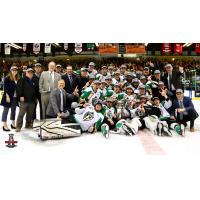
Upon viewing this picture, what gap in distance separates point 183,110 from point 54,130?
106 inches

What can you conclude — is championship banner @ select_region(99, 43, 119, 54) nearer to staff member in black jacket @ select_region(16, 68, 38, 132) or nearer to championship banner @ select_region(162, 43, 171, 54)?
championship banner @ select_region(162, 43, 171, 54)

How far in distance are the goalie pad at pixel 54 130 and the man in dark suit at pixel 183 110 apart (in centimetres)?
221

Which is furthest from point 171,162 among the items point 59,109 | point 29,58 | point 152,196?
point 29,58

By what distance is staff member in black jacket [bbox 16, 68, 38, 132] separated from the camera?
6117mm

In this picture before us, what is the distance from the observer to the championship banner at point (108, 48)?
14748 millimetres

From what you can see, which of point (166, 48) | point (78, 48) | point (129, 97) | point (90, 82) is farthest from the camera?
point (166, 48)

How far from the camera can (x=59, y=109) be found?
618 centimetres

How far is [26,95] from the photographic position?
20.4ft

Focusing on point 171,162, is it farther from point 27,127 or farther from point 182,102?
point 27,127

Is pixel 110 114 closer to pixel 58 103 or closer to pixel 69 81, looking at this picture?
pixel 58 103

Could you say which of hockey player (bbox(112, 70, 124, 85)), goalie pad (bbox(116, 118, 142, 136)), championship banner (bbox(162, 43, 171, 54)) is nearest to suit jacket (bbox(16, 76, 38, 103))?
goalie pad (bbox(116, 118, 142, 136))

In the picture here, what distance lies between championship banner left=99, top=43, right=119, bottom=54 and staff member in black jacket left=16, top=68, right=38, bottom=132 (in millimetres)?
8716

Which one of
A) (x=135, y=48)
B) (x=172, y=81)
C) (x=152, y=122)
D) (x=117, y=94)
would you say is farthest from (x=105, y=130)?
(x=135, y=48)
